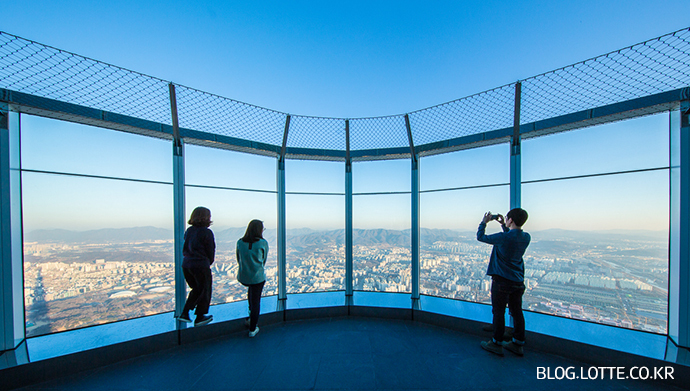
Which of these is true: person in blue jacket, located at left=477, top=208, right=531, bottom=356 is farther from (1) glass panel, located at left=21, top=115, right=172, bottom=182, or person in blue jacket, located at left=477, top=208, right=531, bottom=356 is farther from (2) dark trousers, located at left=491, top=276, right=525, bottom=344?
(1) glass panel, located at left=21, top=115, right=172, bottom=182

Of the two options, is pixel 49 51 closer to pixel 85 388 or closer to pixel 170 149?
pixel 170 149

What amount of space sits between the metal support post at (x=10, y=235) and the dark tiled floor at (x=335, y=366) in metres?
0.77

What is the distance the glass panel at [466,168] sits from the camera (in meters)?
3.33

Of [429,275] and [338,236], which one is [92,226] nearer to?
[338,236]

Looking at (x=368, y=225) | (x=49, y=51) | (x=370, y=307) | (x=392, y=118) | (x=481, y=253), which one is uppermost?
(x=49, y=51)

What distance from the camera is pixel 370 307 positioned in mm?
3748

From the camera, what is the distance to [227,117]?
133 inches

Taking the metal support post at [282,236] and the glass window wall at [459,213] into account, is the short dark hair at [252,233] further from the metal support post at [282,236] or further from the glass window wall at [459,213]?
the glass window wall at [459,213]

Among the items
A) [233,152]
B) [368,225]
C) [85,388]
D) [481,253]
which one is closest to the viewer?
[85,388]

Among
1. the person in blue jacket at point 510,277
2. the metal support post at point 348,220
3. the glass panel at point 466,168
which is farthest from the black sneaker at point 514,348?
the metal support post at point 348,220

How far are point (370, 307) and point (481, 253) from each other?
1.94 metres

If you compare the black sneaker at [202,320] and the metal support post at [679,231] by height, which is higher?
the metal support post at [679,231]

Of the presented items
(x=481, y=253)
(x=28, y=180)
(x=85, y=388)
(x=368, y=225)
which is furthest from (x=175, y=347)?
(x=481, y=253)

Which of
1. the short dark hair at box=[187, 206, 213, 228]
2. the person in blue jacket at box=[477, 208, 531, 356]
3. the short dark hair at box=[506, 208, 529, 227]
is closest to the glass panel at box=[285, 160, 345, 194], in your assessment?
the short dark hair at box=[187, 206, 213, 228]
